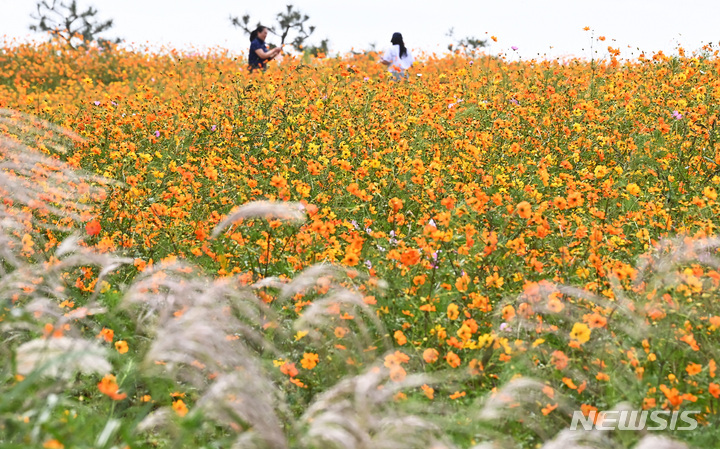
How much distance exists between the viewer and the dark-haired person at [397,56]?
42.1 feet

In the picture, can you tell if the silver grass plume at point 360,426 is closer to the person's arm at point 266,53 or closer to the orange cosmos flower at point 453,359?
the orange cosmos flower at point 453,359

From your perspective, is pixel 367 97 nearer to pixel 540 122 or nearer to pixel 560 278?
pixel 540 122

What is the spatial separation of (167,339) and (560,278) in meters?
2.66

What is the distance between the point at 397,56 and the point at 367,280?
382 inches

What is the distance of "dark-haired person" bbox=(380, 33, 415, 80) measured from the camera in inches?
505

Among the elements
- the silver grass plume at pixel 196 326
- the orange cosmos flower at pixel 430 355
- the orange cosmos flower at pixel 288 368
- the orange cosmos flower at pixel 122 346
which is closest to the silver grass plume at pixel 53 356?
the silver grass plume at pixel 196 326

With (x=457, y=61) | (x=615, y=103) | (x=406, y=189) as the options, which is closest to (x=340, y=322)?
(x=406, y=189)

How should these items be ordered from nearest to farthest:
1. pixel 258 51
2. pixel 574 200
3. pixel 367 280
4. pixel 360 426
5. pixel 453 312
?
1. pixel 360 426
2. pixel 453 312
3. pixel 367 280
4. pixel 574 200
5. pixel 258 51

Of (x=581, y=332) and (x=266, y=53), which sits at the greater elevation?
(x=266, y=53)

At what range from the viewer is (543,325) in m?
3.57

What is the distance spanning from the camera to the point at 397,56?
1302 centimetres

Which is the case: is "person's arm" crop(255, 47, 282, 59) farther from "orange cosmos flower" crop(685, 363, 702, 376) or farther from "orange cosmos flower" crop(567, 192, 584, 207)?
"orange cosmos flower" crop(685, 363, 702, 376)

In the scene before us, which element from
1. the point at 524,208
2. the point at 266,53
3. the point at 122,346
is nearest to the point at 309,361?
the point at 122,346

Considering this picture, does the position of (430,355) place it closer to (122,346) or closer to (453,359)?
(453,359)
